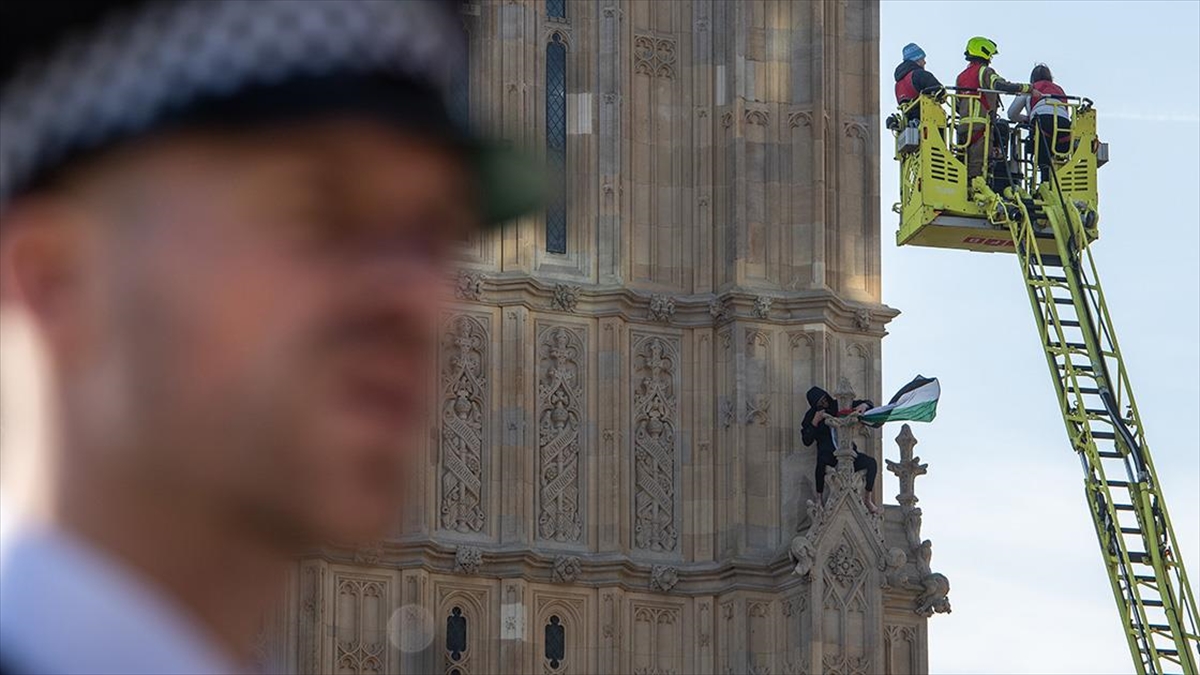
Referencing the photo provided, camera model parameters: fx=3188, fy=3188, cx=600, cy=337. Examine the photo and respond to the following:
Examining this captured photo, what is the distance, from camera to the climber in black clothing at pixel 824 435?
23234 millimetres

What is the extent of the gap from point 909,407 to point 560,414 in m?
2.59

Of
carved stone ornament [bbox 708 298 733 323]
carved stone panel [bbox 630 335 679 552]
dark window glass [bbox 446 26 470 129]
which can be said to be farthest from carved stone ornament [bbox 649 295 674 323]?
dark window glass [bbox 446 26 470 129]

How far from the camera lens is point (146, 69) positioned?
1523mm

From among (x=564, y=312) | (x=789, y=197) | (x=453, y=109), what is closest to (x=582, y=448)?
(x=564, y=312)

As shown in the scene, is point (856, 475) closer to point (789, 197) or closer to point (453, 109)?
point (789, 197)

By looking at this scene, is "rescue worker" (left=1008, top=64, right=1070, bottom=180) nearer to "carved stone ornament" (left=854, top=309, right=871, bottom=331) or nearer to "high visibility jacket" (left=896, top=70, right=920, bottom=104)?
"high visibility jacket" (left=896, top=70, right=920, bottom=104)

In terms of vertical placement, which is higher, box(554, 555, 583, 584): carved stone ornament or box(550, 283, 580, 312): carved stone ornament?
box(550, 283, 580, 312): carved stone ornament

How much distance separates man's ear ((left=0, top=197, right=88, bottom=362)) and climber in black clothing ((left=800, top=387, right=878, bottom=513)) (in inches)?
857

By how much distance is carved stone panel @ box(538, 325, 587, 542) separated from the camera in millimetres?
23562

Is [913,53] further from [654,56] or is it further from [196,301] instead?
[196,301]

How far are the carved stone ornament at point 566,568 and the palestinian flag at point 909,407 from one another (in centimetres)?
235

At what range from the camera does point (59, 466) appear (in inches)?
59.4

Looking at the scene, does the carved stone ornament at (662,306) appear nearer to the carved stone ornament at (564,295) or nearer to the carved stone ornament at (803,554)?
the carved stone ornament at (564,295)

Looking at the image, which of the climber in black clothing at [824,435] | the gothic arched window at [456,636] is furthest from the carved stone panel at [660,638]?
the climber in black clothing at [824,435]
